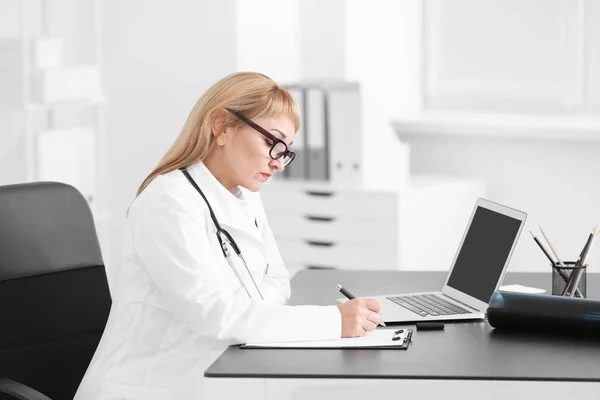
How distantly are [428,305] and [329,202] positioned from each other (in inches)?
74.6

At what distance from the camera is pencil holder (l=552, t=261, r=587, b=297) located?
2004 mm

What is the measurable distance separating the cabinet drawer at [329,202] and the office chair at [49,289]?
1.79m

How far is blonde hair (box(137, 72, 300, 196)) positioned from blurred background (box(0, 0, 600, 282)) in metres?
1.89

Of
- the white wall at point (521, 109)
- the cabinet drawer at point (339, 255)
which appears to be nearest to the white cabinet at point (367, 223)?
the cabinet drawer at point (339, 255)

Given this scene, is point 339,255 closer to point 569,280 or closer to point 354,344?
point 569,280

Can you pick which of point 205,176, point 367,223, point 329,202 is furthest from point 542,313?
point 329,202

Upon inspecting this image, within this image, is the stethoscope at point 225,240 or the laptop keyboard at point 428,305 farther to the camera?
the laptop keyboard at point 428,305

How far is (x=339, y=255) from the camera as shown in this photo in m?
3.93

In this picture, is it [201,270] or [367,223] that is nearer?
[201,270]

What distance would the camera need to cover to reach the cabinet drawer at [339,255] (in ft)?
12.6

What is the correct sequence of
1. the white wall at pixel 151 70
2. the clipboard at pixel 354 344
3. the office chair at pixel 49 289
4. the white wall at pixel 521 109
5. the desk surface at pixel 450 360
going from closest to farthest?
1. the desk surface at pixel 450 360
2. the clipboard at pixel 354 344
3. the office chair at pixel 49 289
4. the white wall at pixel 521 109
5. the white wall at pixel 151 70

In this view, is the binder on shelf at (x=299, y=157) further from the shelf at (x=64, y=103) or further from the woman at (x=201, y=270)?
the woman at (x=201, y=270)

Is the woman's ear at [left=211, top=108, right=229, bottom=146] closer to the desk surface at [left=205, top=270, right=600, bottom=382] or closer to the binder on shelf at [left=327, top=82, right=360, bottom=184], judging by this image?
the desk surface at [left=205, top=270, right=600, bottom=382]

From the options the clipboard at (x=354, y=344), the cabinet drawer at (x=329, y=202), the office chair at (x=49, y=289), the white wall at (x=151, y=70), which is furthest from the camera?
the white wall at (x=151, y=70)
